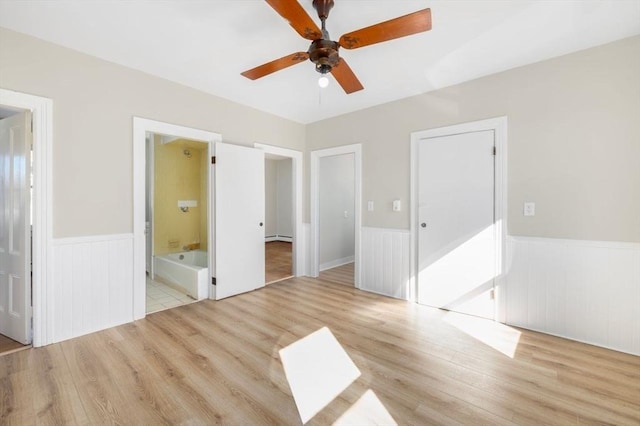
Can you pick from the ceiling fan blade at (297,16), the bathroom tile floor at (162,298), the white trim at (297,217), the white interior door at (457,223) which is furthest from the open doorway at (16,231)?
the white interior door at (457,223)

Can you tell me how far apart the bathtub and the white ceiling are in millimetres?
2335

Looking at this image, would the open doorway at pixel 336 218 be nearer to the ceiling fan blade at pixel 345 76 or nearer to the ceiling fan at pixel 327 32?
the ceiling fan blade at pixel 345 76

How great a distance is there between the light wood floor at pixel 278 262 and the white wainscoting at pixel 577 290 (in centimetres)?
319

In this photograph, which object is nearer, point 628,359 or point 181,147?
point 628,359

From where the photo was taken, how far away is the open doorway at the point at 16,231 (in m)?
2.32

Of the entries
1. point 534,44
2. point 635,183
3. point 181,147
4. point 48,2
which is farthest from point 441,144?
point 181,147

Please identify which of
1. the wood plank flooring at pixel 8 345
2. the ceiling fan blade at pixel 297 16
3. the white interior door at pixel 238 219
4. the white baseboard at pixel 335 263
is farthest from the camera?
the white baseboard at pixel 335 263

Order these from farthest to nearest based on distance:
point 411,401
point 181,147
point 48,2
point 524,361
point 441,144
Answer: point 181,147 → point 441,144 → point 524,361 → point 48,2 → point 411,401

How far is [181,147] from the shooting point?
4.89m

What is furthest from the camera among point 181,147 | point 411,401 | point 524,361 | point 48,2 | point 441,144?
point 181,147

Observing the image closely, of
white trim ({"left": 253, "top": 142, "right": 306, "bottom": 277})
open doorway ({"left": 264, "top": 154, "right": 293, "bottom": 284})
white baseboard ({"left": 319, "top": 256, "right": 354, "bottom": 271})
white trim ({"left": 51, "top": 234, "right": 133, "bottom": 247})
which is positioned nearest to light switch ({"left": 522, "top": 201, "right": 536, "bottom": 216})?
white trim ({"left": 253, "top": 142, "right": 306, "bottom": 277})

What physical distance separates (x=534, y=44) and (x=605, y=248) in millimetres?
1876

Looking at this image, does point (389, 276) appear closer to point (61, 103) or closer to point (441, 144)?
point (441, 144)

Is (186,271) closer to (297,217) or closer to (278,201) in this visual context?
(297,217)
